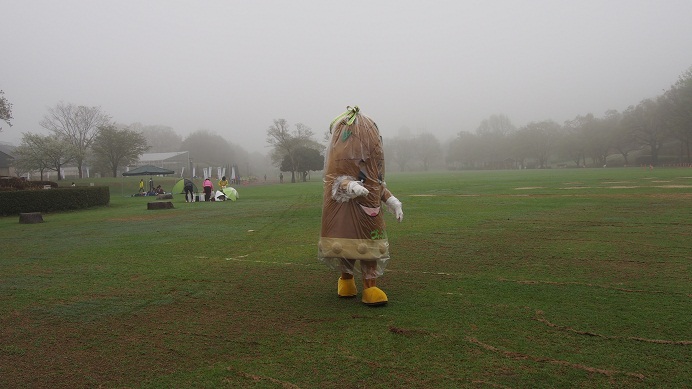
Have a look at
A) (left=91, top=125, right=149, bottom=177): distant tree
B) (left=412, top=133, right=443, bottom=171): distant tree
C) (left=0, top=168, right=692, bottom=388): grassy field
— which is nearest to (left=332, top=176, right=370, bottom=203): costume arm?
(left=0, top=168, right=692, bottom=388): grassy field

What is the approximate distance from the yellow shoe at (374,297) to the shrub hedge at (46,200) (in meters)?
20.7

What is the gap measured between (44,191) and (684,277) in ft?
76.2

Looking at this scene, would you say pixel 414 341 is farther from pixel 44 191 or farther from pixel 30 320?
pixel 44 191

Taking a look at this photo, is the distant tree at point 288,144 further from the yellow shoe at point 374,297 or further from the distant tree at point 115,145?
the yellow shoe at point 374,297

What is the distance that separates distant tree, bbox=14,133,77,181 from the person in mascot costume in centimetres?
5200

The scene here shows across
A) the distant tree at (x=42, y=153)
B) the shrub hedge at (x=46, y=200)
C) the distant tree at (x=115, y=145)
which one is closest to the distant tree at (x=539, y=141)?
the distant tree at (x=115, y=145)

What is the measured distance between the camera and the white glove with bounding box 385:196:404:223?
19.8ft

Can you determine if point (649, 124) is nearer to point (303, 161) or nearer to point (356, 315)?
point (303, 161)

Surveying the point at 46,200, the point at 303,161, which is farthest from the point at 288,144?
the point at 46,200

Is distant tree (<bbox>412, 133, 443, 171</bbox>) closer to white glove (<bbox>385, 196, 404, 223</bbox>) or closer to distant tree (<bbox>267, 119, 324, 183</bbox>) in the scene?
distant tree (<bbox>267, 119, 324, 183</bbox>)

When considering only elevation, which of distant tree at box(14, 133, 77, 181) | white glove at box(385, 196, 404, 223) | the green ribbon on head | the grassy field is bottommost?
the grassy field

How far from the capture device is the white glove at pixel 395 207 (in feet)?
19.8

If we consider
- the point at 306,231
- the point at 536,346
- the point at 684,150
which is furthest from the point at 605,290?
the point at 684,150

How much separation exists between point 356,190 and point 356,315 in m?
1.31
